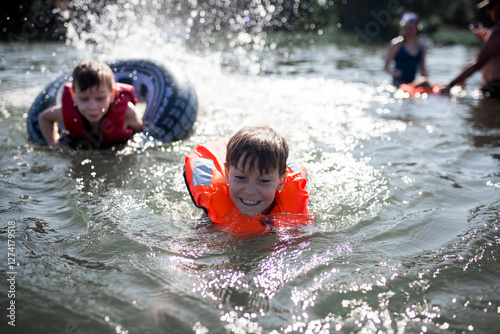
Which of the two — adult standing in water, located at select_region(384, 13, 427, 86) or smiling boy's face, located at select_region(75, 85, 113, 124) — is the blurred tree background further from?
smiling boy's face, located at select_region(75, 85, 113, 124)

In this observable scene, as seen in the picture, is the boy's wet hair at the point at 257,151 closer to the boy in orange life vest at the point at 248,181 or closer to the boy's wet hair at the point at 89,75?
the boy in orange life vest at the point at 248,181

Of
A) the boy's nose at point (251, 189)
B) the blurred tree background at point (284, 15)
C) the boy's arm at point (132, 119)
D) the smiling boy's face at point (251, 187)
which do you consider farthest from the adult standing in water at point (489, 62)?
the boy's nose at point (251, 189)

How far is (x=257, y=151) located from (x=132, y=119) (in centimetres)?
227

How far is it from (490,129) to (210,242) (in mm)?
3976

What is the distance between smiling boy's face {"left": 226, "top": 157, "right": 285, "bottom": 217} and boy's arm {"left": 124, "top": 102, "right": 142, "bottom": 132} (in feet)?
6.80

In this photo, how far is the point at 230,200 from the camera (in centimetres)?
294

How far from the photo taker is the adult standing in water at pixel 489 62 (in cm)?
660

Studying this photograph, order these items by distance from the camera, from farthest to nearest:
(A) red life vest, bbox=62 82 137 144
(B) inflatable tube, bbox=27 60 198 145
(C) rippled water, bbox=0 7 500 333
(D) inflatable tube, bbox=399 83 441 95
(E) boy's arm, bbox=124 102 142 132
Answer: (D) inflatable tube, bbox=399 83 441 95
(B) inflatable tube, bbox=27 60 198 145
(E) boy's arm, bbox=124 102 142 132
(A) red life vest, bbox=62 82 137 144
(C) rippled water, bbox=0 7 500 333

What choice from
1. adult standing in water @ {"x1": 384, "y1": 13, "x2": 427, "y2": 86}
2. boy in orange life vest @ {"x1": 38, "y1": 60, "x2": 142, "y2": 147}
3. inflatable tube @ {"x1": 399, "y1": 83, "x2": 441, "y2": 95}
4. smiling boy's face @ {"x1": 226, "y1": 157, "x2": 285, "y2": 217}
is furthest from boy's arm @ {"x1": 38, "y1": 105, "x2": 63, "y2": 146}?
adult standing in water @ {"x1": 384, "y1": 13, "x2": 427, "y2": 86}

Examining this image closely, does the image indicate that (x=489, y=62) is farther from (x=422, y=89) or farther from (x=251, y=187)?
(x=251, y=187)

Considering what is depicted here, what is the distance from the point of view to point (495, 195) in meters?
3.42

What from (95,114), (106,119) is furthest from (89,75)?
(106,119)

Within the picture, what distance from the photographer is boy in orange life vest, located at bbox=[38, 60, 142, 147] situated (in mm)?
4145

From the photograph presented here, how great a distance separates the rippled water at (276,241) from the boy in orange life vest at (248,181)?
0.16 meters
